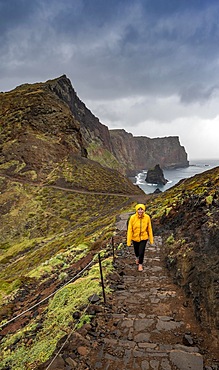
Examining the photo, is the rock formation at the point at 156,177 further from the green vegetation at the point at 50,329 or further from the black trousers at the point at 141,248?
the green vegetation at the point at 50,329

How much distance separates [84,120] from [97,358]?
136174 millimetres

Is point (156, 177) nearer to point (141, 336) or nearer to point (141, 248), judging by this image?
point (141, 248)

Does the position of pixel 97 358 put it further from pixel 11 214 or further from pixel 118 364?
pixel 11 214

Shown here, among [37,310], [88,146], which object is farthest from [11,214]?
[88,146]

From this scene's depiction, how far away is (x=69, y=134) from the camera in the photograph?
58.7m

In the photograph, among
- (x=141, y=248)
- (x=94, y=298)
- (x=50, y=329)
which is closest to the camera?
(x=50, y=329)

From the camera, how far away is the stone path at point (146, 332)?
14.4 feet

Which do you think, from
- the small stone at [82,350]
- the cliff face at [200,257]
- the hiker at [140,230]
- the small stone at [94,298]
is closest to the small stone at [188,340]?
the cliff face at [200,257]

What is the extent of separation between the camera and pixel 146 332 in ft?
17.2

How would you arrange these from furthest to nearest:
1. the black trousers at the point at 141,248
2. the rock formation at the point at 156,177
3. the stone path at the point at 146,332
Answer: the rock formation at the point at 156,177, the black trousers at the point at 141,248, the stone path at the point at 146,332

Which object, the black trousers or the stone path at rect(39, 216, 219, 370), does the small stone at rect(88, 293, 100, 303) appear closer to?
the stone path at rect(39, 216, 219, 370)

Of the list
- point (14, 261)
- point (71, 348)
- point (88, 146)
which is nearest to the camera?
point (71, 348)

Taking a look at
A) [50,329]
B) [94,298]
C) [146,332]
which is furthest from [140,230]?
[50,329]

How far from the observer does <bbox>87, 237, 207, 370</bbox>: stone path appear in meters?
4.40
